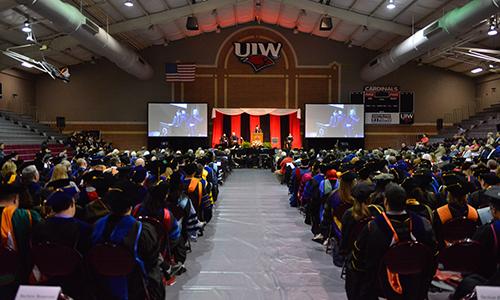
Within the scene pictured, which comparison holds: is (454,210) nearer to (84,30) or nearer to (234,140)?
(84,30)

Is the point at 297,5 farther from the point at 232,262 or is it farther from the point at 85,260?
the point at 85,260

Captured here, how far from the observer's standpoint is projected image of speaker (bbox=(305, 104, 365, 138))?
2081 cm

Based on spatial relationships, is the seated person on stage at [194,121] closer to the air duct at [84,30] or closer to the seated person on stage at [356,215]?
the air duct at [84,30]

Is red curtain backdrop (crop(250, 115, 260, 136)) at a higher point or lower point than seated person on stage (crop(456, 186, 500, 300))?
higher

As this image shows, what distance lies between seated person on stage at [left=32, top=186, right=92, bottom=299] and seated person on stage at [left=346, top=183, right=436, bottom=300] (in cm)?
192

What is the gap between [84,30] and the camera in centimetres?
1285

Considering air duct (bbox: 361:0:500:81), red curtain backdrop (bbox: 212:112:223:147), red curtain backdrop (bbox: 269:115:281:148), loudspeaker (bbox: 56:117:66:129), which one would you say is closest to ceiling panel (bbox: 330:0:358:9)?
air duct (bbox: 361:0:500:81)

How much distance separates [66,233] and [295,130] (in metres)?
19.2

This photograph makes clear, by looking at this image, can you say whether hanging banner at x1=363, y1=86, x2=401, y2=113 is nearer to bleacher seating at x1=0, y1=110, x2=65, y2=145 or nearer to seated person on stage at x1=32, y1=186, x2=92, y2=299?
bleacher seating at x1=0, y1=110, x2=65, y2=145

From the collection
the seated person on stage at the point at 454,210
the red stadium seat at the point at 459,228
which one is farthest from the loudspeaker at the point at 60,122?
the red stadium seat at the point at 459,228

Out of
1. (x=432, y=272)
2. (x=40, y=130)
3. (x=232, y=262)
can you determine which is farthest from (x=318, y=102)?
(x=432, y=272)

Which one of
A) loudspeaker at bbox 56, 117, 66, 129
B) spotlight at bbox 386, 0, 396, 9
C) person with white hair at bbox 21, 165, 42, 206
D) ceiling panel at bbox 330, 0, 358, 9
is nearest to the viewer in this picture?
person with white hair at bbox 21, 165, 42, 206

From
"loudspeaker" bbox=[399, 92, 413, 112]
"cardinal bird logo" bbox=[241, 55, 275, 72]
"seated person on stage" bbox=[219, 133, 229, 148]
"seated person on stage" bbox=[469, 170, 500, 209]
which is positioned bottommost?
"seated person on stage" bbox=[469, 170, 500, 209]

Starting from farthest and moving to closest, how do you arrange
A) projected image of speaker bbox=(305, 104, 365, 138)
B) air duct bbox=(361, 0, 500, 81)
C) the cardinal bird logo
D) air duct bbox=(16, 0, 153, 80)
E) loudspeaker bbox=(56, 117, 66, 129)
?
the cardinal bird logo
projected image of speaker bbox=(305, 104, 365, 138)
loudspeaker bbox=(56, 117, 66, 129)
air duct bbox=(361, 0, 500, 81)
air duct bbox=(16, 0, 153, 80)
